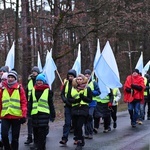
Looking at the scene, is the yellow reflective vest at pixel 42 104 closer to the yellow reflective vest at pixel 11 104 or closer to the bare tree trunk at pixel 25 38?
the yellow reflective vest at pixel 11 104

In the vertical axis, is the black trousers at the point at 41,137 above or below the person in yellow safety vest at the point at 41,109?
below

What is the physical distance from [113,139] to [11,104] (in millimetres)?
3786

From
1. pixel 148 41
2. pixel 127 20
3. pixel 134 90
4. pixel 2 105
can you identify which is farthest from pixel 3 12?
pixel 2 105

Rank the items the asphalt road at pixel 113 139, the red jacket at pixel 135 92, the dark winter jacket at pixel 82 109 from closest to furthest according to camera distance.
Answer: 1. the dark winter jacket at pixel 82 109
2. the asphalt road at pixel 113 139
3. the red jacket at pixel 135 92

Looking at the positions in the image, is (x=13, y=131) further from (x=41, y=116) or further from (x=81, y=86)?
(x=81, y=86)

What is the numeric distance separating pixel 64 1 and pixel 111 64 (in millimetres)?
13667

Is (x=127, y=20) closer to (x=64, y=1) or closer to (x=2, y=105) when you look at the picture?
Answer: (x=64, y=1)

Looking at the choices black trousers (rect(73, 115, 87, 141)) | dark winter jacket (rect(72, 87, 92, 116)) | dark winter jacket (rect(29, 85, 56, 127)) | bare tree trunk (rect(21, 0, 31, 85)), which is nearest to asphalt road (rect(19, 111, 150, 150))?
black trousers (rect(73, 115, 87, 141))

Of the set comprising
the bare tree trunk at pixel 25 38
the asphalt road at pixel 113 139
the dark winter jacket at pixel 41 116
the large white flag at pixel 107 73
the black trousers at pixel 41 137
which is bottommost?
the asphalt road at pixel 113 139

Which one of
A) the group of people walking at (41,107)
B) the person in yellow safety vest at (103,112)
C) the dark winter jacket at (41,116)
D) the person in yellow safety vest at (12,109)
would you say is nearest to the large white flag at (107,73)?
the group of people walking at (41,107)

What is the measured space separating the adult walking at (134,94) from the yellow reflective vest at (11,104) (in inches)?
227

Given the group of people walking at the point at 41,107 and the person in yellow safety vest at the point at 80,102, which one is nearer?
the group of people walking at the point at 41,107

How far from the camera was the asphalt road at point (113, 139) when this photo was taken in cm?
952

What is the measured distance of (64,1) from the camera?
23.4m
